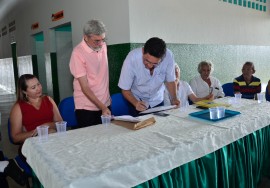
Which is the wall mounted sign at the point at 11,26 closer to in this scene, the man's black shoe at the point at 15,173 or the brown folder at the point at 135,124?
the man's black shoe at the point at 15,173

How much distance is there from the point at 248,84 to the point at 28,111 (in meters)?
3.04

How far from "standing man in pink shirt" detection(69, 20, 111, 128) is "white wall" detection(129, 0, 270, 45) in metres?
1.10

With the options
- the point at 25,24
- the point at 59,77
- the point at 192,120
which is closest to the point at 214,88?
the point at 192,120

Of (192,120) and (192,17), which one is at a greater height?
(192,17)

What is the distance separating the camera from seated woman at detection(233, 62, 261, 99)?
350 cm

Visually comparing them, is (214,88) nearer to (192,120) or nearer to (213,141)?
(192,120)

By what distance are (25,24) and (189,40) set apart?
5383mm

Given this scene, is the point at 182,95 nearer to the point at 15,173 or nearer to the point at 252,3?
the point at 15,173

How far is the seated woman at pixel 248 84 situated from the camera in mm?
3496

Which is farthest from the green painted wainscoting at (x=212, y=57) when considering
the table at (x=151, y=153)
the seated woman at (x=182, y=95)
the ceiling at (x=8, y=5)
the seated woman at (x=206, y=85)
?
the ceiling at (x=8, y=5)

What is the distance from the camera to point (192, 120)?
1772 mm

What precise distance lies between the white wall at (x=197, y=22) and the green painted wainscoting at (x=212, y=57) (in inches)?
4.3

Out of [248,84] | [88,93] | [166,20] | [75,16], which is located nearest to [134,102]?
[88,93]

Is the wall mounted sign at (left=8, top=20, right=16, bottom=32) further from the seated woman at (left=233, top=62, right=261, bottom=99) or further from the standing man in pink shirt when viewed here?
the seated woman at (left=233, top=62, right=261, bottom=99)
